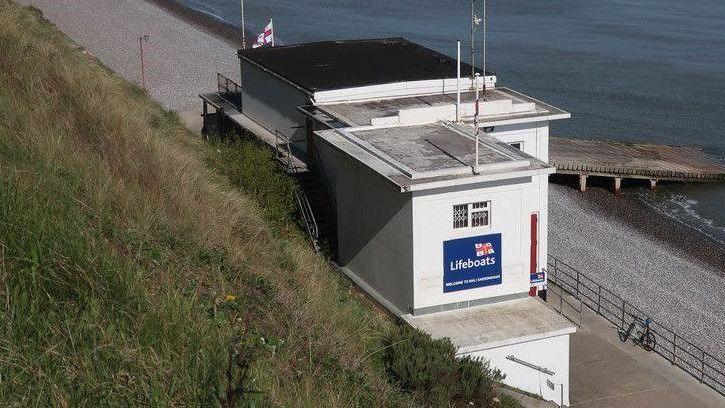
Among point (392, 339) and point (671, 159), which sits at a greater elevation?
point (392, 339)

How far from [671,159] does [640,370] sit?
88.0 feet

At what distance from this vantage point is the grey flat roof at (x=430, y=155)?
776 inches

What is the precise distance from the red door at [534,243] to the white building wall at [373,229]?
10.7 ft

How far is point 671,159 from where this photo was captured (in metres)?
46.2

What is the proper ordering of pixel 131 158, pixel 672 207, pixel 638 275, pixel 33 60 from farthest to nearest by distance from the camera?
pixel 672 207
pixel 638 275
pixel 33 60
pixel 131 158

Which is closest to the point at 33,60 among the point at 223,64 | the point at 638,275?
the point at 638,275

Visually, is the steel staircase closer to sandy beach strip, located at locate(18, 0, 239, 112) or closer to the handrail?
the handrail

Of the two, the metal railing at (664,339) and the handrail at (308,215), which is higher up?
the handrail at (308,215)

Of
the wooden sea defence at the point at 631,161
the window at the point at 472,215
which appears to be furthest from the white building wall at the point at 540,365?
the wooden sea defence at the point at 631,161

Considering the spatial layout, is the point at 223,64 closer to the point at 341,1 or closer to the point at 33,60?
the point at 341,1

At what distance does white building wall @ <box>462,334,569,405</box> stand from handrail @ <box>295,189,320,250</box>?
21.0 ft

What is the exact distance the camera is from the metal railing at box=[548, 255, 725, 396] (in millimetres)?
23703

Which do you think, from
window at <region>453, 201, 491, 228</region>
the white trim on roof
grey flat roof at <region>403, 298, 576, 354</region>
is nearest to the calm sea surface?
the white trim on roof

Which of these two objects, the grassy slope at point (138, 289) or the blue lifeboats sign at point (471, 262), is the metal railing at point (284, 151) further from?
the grassy slope at point (138, 289)
